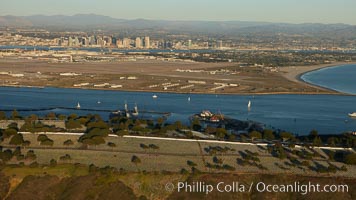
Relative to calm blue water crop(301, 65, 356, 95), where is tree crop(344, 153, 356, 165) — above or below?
above

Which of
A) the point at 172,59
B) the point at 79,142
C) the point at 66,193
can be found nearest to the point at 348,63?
the point at 172,59

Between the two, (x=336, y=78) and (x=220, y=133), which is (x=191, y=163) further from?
(x=336, y=78)

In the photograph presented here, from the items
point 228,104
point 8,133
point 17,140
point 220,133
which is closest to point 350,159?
point 220,133

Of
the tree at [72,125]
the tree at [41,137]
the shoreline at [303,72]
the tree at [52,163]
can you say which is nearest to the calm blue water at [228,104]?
the shoreline at [303,72]

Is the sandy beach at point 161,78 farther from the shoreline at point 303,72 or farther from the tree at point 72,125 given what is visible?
the tree at point 72,125

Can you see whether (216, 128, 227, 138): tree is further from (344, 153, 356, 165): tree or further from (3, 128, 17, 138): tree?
(3, 128, 17, 138): tree

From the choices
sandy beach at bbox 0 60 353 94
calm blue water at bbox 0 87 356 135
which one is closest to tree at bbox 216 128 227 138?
calm blue water at bbox 0 87 356 135
